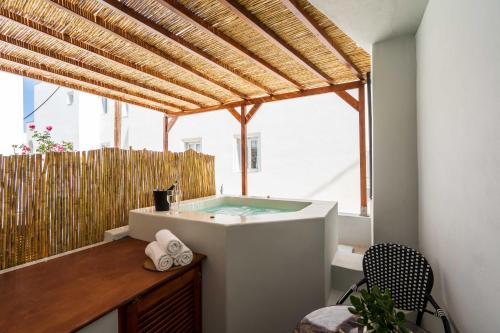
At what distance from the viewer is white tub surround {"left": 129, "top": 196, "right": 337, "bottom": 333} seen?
1.98m

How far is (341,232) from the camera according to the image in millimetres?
4086

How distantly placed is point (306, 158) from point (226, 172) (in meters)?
2.17

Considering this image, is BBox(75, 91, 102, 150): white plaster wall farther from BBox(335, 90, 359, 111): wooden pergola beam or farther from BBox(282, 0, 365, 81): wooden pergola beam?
BBox(282, 0, 365, 81): wooden pergola beam

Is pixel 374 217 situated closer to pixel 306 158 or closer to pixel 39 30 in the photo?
pixel 306 158

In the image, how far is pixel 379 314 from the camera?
1013 millimetres

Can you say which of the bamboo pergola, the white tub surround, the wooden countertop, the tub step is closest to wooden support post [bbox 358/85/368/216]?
the bamboo pergola

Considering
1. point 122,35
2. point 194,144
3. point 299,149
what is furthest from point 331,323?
point 194,144

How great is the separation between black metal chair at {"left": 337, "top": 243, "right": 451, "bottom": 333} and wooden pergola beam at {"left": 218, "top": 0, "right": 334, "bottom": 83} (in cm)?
239

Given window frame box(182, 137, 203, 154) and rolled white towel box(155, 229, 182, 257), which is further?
window frame box(182, 137, 203, 154)

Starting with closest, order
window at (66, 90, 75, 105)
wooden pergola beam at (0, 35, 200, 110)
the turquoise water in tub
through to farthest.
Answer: wooden pergola beam at (0, 35, 200, 110) → the turquoise water in tub → window at (66, 90, 75, 105)

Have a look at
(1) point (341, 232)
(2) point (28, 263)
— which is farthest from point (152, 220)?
(1) point (341, 232)

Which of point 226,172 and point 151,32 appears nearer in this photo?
point 151,32

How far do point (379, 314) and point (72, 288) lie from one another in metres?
1.82

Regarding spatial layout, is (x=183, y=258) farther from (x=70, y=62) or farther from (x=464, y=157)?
(x=70, y=62)
